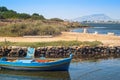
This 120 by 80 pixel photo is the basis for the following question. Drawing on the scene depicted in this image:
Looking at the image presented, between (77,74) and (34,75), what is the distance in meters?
3.29

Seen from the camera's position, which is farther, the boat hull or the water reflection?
the boat hull

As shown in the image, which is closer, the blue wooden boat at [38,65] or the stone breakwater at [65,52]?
the blue wooden boat at [38,65]

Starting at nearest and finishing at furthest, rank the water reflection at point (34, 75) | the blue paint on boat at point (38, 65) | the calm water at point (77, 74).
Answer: the calm water at point (77, 74) < the water reflection at point (34, 75) < the blue paint on boat at point (38, 65)

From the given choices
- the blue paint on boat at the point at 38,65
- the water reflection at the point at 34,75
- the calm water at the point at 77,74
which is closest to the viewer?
the calm water at the point at 77,74

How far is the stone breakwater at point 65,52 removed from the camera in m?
33.5

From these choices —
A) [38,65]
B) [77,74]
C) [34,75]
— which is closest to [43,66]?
[38,65]

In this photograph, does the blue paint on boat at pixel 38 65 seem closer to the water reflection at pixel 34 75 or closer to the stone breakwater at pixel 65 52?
the water reflection at pixel 34 75

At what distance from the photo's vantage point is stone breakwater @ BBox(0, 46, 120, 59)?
3350cm

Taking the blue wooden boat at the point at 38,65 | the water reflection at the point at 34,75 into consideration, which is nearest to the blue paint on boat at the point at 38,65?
the blue wooden boat at the point at 38,65

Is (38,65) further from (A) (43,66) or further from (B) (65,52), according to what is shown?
(B) (65,52)

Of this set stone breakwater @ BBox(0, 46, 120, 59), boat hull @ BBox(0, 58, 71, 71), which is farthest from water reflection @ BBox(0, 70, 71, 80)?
stone breakwater @ BBox(0, 46, 120, 59)

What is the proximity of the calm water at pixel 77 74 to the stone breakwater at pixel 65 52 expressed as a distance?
16.1ft

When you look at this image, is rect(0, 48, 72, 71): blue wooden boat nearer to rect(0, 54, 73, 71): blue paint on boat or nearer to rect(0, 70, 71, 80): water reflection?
rect(0, 54, 73, 71): blue paint on boat

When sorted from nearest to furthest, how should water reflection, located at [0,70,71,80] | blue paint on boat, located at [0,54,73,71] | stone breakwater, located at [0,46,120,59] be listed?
water reflection, located at [0,70,71,80] → blue paint on boat, located at [0,54,73,71] → stone breakwater, located at [0,46,120,59]
